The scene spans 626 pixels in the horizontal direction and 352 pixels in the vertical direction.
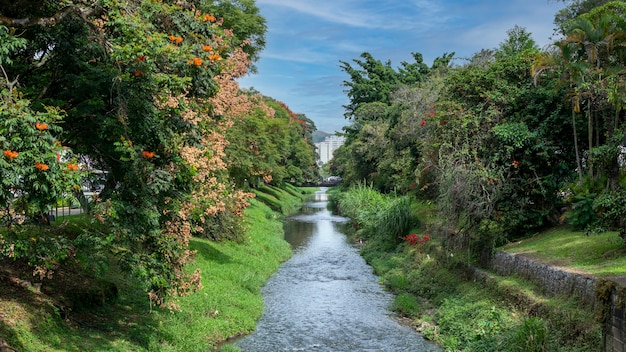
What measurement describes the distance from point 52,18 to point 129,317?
7483mm

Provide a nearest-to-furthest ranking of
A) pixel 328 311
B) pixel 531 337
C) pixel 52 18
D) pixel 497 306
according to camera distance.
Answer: pixel 52 18
pixel 531 337
pixel 497 306
pixel 328 311

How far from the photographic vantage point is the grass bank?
1120 cm

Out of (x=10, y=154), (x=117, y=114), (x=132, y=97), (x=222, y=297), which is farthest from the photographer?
(x=222, y=297)

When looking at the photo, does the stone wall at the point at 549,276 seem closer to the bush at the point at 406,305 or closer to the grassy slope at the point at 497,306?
the grassy slope at the point at 497,306

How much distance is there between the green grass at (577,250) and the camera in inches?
471

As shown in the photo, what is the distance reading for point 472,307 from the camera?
15.0 meters

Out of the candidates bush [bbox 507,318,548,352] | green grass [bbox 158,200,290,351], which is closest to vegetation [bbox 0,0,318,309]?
green grass [bbox 158,200,290,351]

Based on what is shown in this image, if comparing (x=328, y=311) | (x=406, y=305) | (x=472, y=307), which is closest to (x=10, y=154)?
(x=472, y=307)

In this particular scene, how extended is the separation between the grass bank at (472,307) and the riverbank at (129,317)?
231 inches

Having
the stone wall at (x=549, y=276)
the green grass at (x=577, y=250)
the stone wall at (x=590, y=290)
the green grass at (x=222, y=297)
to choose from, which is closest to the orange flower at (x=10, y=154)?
the green grass at (x=222, y=297)

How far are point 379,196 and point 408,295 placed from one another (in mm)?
20309

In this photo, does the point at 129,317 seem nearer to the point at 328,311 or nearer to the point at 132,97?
the point at 132,97

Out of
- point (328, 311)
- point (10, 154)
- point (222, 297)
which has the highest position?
point (10, 154)

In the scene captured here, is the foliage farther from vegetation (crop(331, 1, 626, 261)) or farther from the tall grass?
the tall grass
